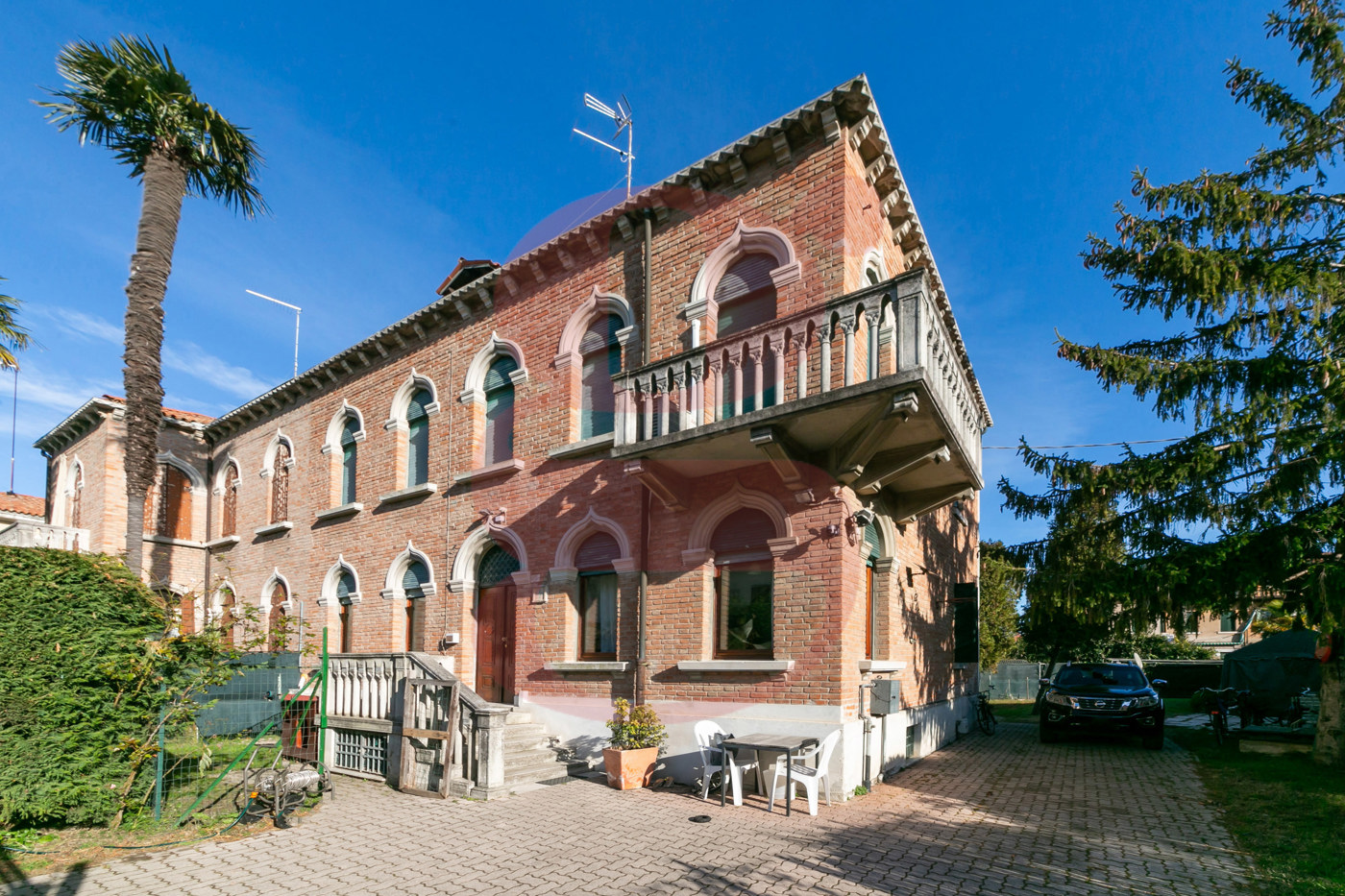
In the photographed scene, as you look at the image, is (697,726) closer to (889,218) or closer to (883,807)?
(883,807)

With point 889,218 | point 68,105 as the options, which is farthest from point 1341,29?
point 68,105

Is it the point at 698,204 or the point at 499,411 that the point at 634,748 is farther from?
the point at 698,204

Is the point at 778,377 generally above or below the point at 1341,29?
below

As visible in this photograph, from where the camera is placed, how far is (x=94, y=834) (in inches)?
293

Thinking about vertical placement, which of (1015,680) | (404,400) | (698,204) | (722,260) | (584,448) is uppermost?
(698,204)

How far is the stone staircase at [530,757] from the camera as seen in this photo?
33.0 feet

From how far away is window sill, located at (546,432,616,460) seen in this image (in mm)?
11516

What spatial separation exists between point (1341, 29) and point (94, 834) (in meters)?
19.4

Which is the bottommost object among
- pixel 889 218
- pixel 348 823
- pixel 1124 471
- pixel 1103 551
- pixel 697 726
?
pixel 348 823

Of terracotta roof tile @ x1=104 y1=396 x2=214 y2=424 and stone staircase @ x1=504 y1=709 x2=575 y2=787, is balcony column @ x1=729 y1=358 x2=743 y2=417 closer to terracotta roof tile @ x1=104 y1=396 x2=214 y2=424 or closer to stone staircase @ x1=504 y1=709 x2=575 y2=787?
stone staircase @ x1=504 y1=709 x2=575 y2=787

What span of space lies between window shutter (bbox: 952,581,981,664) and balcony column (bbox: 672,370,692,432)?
8.59 metres

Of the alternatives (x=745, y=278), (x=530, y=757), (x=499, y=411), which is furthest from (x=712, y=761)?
(x=499, y=411)

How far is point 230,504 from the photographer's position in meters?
20.8

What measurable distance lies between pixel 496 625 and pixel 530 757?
3428 millimetres
